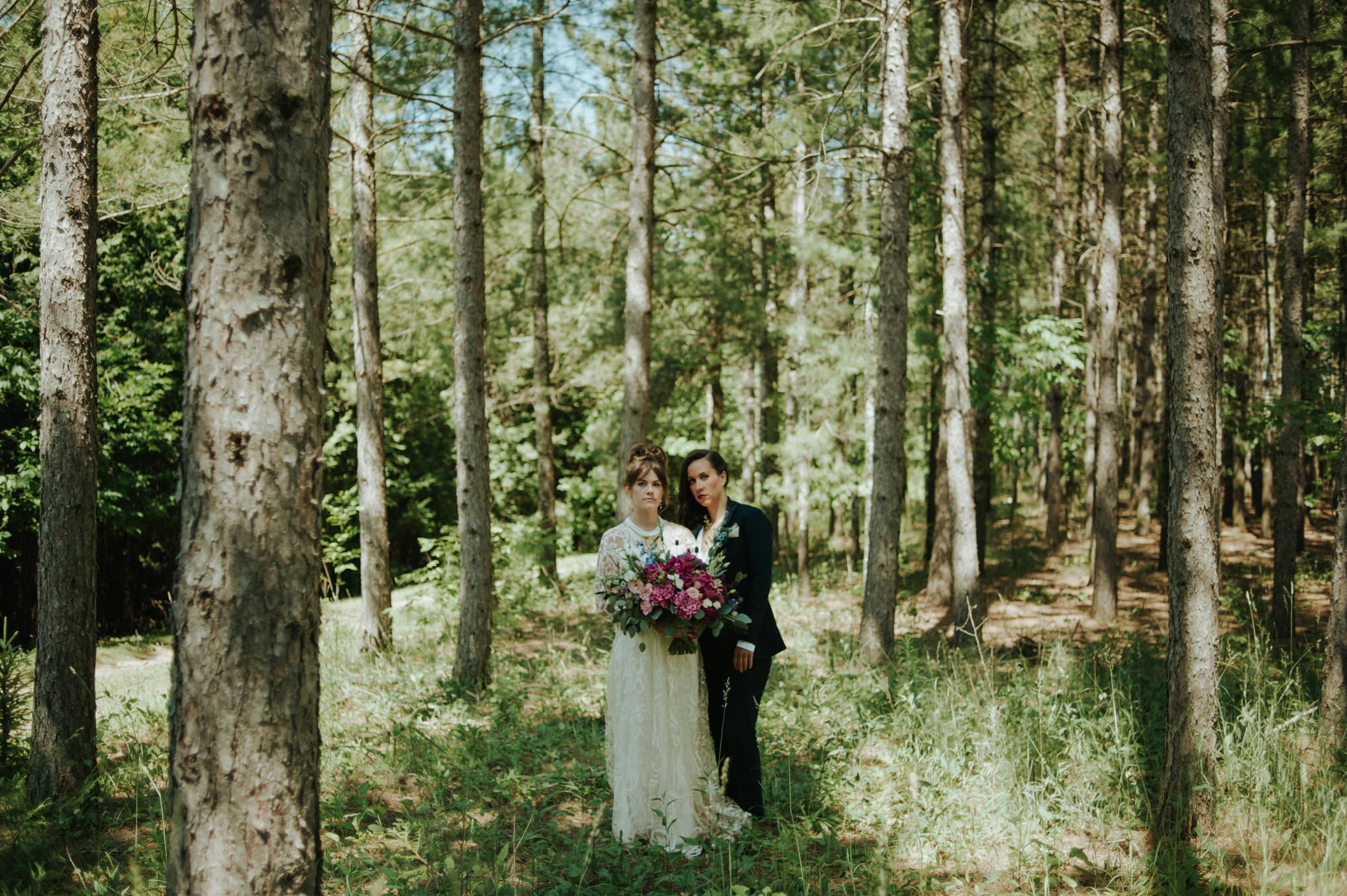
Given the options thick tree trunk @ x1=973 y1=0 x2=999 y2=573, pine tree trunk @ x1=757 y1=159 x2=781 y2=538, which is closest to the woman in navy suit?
thick tree trunk @ x1=973 y1=0 x2=999 y2=573

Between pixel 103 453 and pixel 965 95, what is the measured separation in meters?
14.0

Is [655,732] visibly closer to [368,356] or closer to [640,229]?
[640,229]

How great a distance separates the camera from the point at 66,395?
5.17 m

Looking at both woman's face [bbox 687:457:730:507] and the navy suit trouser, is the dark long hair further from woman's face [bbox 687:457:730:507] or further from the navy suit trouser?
the navy suit trouser

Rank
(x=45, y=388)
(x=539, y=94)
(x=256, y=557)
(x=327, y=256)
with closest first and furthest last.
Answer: (x=256, y=557) → (x=327, y=256) → (x=45, y=388) → (x=539, y=94)

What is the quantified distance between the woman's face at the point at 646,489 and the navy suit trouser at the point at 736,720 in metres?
0.94

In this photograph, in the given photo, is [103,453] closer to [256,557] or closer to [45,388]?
[45,388]

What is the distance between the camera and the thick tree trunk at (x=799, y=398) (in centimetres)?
1315

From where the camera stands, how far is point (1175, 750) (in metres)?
4.21

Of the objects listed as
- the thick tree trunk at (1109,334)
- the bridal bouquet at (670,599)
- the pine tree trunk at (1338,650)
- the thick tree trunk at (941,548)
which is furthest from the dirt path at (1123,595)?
the bridal bouquet at (670,599)

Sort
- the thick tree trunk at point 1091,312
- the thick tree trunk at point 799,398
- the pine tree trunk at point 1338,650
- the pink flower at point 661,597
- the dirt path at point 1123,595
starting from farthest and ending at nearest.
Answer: the thick tree trunk at point 1091,312 < the thick tree trunk at point 799,398 < the dirt path at point 1123,595 < the pine tree trunk at point 1338,650 < the pink flower at point 661,597

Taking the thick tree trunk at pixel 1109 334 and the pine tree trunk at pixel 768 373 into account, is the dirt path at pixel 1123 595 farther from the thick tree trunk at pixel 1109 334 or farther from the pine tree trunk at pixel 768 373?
the pine tree trunk at pixel 768 373

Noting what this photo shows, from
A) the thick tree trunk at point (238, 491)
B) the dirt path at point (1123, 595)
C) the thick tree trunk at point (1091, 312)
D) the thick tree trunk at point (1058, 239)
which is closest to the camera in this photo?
the thick tree trunk at point (238, 491)

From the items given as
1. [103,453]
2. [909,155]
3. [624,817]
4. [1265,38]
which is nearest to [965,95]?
[909,155]
